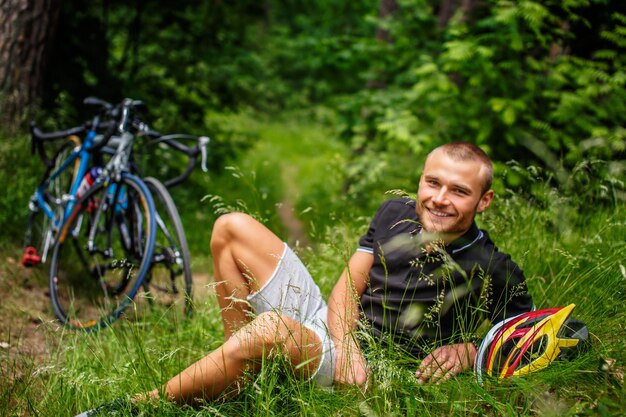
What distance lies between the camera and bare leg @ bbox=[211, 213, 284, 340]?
2.24 metres

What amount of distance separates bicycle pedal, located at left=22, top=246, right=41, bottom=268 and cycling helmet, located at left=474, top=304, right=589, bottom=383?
288 centimetres

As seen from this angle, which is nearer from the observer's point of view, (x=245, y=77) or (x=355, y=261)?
(x=355, y=261)

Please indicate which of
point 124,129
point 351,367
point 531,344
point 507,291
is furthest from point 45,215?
point 531,344

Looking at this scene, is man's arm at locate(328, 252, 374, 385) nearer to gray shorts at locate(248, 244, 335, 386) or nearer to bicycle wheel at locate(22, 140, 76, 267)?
gray shorts at locate(248, 244, 335, 386)

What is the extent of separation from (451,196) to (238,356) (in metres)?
0.98

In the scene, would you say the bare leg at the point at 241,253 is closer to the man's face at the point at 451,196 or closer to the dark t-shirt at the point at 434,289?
the dark t-shirt at the point at 434,289

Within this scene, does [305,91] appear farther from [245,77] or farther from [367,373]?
[367,373]

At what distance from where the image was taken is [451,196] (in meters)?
2.14

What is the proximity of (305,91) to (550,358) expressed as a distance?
20.4m

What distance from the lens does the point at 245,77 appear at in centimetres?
644

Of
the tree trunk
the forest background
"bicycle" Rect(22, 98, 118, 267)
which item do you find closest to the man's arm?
the forest background

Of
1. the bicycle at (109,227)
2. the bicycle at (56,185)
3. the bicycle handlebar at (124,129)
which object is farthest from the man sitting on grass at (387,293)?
the bicycle at (56,185)

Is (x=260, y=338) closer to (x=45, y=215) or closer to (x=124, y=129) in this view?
(x=124, y=129)

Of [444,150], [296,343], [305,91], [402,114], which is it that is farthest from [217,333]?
[305,91]
